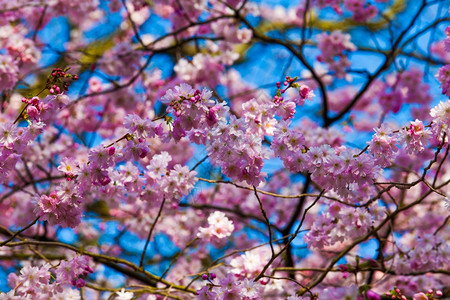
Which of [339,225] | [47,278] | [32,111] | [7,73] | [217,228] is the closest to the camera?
[32,111]

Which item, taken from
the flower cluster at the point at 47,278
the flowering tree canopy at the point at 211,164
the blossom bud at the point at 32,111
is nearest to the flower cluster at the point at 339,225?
the flowering tree canopy at the point at 211,164

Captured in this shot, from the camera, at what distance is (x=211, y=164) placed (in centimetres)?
339

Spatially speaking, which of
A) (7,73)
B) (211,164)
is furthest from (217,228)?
(7,73)

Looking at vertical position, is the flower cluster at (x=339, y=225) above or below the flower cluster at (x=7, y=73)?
below

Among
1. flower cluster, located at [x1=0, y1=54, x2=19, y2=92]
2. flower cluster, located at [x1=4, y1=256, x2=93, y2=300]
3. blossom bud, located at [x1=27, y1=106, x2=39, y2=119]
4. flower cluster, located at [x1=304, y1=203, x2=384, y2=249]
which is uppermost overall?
flower cluster, located at [x1=0, y1=54, x2=19, y2=92]

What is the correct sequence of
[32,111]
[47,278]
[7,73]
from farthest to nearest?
[7,73] → [47,278] → [32,111]

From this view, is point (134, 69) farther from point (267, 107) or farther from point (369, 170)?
point (369, 170)

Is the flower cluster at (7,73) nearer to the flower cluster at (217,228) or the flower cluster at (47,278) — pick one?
the flower cluster at (47,278)

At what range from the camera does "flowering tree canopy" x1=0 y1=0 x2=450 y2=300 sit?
2.26m

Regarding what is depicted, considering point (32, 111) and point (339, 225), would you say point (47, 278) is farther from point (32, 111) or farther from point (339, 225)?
point (339, 225)

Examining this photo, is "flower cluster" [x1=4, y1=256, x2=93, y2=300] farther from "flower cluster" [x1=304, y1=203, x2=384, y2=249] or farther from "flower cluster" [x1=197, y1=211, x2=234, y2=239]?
"flower cluster" [x1=304, y1=203, x2=384, y2=249]

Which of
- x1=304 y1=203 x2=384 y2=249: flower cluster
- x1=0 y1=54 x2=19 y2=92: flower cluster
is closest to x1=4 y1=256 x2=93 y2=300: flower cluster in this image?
x1=304 y1=203 x2=384 y2=249: flower cluster

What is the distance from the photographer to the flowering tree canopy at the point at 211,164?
226cm

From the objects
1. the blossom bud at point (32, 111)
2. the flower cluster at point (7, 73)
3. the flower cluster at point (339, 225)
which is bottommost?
the flower cluster at point (339, 225)
